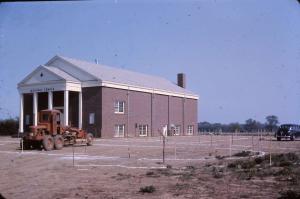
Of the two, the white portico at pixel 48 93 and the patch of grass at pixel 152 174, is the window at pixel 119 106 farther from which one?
the patch of grass at pixel 152 174

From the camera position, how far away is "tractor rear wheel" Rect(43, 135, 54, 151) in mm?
30922

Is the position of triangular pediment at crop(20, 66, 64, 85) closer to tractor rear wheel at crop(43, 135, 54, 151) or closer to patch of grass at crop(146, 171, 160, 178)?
tractor rear wheel at crop(43, 135, 54, 151)

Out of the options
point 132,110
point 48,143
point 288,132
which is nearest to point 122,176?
point 48,143

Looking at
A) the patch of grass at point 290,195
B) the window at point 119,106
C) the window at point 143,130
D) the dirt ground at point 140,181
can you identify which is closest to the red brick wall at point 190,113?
the window at point 143,130

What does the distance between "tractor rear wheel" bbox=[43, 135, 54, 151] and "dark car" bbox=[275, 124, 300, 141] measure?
28.3 meters

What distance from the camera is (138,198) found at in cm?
1161

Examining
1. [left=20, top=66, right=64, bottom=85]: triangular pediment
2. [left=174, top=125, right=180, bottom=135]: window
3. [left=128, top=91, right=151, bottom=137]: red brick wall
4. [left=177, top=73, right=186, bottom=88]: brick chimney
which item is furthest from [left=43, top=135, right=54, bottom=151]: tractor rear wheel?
[left=177, top=73, right=186, bottom=88]: brick chimney

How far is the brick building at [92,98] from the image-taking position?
50688 mm

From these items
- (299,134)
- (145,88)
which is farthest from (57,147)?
(299,134)

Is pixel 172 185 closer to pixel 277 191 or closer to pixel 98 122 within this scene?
pixel 277 191

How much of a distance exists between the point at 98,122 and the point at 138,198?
39.0 m

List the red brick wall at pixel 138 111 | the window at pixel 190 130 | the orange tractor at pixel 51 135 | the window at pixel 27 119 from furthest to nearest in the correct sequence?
1. the window at pixel 190 130
2. the red brick wall at pixel 138 111
3. the window at pixel 27 119
4. the orange tractor at pixel 51 135

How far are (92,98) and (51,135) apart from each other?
18.2 metres

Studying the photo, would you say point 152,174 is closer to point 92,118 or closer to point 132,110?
point 92,118
